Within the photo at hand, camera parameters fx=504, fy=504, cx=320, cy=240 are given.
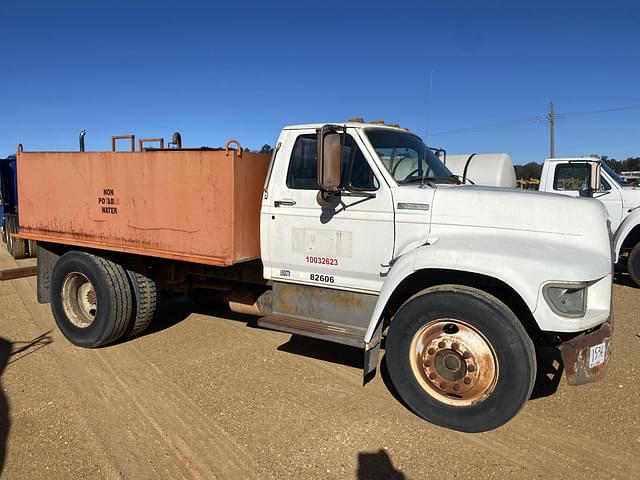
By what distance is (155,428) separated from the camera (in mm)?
3750

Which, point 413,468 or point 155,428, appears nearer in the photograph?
point 413,468

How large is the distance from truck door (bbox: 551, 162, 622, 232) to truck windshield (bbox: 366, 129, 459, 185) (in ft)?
18.3

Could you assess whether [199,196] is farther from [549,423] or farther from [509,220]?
[549,423]

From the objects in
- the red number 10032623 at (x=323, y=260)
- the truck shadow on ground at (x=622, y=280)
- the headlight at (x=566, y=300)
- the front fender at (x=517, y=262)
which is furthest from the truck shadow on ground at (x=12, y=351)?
the truck shadow on ground at (x=622, y=280)

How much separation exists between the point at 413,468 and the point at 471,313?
1106 mm

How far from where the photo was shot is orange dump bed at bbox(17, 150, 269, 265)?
176 inches

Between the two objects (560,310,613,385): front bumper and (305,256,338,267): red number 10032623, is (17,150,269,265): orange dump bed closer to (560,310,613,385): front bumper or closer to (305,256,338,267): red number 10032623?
(305,256,338,267): red number 10032623

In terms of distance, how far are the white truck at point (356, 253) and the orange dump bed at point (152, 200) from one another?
0.02 meters

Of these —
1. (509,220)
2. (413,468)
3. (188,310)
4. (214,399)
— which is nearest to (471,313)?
(509,220)

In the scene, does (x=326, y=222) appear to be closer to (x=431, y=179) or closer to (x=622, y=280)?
(x=431, y=179)

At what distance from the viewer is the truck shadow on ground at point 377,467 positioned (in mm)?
3166

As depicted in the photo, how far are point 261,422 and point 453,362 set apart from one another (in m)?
1.52

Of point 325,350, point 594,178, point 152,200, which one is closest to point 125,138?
point 152,200

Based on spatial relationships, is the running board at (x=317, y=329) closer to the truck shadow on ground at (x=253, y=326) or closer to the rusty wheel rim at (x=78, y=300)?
the truck shadow on ground at (x=253, y=326)
